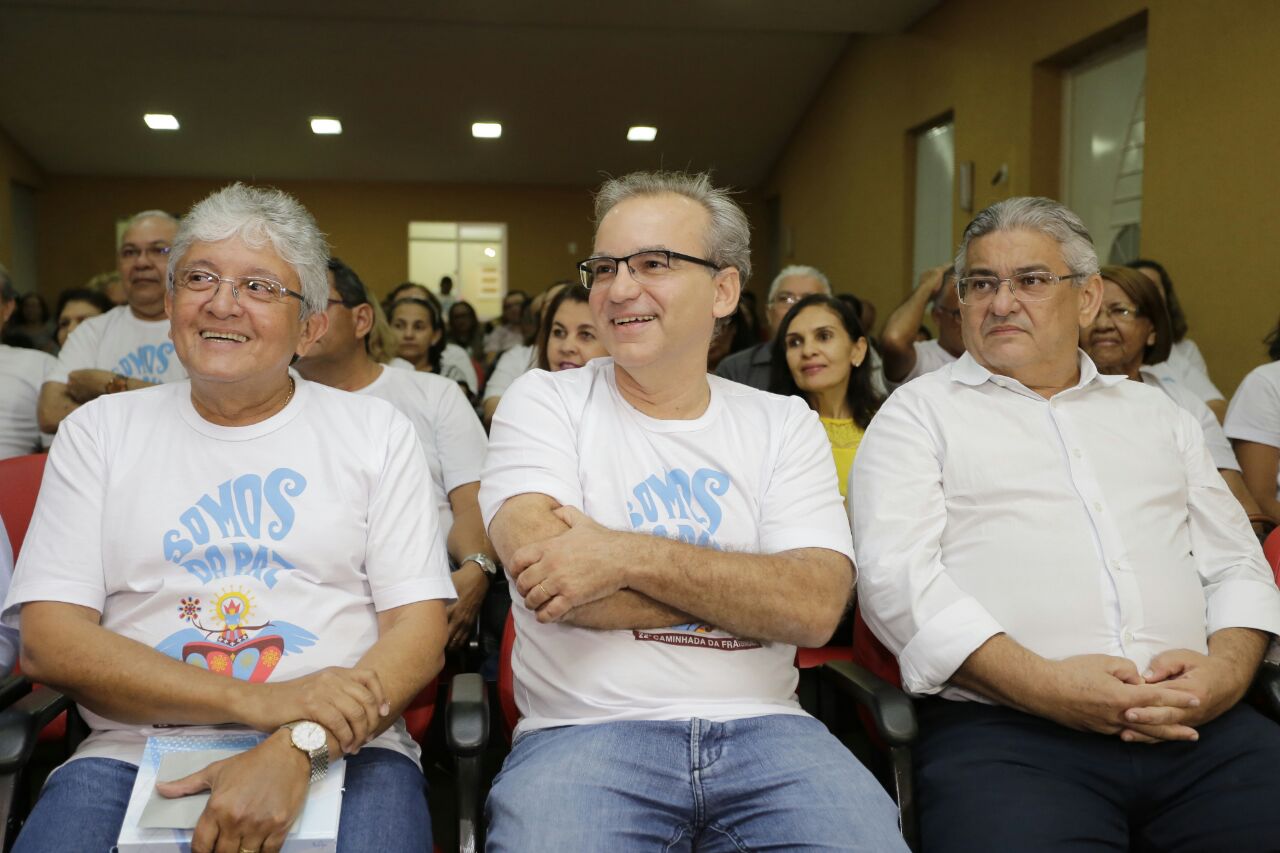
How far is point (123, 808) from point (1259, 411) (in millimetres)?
3156

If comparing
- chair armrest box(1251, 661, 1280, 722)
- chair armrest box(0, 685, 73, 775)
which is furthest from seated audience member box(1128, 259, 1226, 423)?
chair armrest box(0, 685, 73, 775)

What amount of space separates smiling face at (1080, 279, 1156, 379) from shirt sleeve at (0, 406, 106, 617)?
8.84 ft

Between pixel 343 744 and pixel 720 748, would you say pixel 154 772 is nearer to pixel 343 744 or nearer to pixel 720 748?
pixel 343 744

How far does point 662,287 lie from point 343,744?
89 centimetres

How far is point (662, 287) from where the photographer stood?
5.93 feet

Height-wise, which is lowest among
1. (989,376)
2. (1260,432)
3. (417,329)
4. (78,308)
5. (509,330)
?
(1260,432)

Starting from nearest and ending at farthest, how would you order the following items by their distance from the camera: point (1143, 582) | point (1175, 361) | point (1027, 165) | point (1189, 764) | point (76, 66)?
point (1189, 764), point (1143, 582), point (1175, 361), point (1027, 165), point (76, 66)

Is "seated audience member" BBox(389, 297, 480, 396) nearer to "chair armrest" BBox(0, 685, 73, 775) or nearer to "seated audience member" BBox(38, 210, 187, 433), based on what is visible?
"seated audience member" BBox(38, 210, 187, 433)

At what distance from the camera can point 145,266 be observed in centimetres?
360

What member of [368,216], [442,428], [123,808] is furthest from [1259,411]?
[368,216]

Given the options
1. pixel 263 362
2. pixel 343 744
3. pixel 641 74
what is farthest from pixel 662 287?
pixel 641 74

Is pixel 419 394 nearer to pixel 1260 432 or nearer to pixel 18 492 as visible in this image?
pixel 18 492

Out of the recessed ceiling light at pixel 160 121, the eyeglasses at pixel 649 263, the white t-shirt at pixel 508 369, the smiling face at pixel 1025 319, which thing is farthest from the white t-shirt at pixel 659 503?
the recessed ceiling light at pixel 160 121

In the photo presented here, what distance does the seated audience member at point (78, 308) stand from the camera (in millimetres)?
5203
